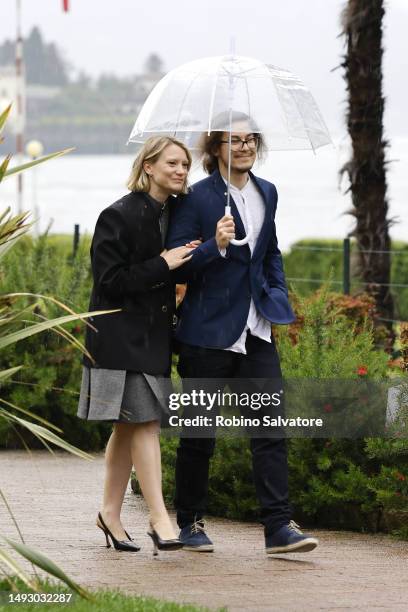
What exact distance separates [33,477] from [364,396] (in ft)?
7.79

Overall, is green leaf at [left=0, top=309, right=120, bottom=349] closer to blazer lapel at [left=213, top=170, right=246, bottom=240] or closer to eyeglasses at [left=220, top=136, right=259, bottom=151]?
blazer lapel at [left=213, top=170, right=246, bottom=240]

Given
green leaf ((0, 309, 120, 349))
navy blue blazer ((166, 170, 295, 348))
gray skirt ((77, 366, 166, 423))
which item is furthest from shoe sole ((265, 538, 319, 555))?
green leaf ((0, 309, 120, 349))

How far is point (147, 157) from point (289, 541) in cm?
177

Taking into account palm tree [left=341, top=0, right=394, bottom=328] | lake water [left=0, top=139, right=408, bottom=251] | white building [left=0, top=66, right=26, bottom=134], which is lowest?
palm tree [left=341, top=0, right=394, bottom=328]

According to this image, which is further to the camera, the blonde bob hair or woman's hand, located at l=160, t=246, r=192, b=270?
the blonde bob hair

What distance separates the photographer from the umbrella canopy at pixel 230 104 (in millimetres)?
5918

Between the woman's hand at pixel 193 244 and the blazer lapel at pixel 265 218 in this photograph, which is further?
the blazer lapel at pixel 265 218

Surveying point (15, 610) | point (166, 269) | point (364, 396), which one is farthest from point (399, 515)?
point (15, 610)

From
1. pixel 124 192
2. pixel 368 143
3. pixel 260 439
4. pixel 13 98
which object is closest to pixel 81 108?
pixel 124 192

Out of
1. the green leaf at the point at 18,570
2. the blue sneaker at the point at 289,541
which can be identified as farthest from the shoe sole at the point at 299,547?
the green leaf at the point at 18,570

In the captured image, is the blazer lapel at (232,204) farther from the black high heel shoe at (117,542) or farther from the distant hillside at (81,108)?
the distant hillside at (81,108)

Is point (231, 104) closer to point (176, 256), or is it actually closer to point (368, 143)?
point (176, 256)

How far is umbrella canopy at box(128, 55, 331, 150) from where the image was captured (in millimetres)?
5918

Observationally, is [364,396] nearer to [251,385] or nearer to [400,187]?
[251,385]
